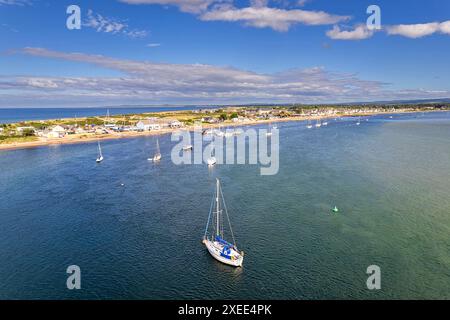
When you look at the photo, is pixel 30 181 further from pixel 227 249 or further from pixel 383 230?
pixel 383 230

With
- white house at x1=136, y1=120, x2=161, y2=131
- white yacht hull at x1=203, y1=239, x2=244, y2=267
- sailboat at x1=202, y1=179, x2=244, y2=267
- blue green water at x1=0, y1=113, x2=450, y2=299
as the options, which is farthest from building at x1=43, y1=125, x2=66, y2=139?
white yacht hull at x1=203, y1=239, x2=244, y2=267

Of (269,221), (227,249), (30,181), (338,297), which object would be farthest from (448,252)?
(30,181)

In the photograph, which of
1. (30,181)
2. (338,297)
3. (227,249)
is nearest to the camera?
(338,297)

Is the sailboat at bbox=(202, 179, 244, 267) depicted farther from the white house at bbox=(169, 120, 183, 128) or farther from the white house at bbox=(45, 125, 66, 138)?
the white house at bbox=(169, 120, 183, 128)

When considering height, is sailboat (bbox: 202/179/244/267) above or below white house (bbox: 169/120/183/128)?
below

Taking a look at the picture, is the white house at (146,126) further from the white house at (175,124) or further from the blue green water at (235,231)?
the blue green water at (235,231)
